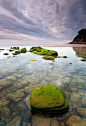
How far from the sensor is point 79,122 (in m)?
1.90

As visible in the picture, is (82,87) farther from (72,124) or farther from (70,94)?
(72,124)

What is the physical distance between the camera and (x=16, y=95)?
2893mm

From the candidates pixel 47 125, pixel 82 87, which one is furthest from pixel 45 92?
pixel 82 87

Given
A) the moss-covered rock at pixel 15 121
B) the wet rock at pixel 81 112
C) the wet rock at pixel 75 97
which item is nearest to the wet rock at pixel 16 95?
the moss-covered rock at pixel 15 121

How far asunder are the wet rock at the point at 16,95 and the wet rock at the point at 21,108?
273 millimetres

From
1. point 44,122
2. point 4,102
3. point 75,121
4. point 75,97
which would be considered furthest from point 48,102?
point 4,102

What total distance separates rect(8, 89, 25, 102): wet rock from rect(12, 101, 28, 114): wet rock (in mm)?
273

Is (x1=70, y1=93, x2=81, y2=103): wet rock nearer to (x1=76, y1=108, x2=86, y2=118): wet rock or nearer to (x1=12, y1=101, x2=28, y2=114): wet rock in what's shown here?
(x1=76, y1=108, x2=86, y2=118): wet rock

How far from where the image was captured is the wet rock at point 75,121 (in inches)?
73.6

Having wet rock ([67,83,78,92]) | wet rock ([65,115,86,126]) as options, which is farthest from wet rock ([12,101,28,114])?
wet rock ([67,83,78,92])

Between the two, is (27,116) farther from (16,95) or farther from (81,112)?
(81,112)

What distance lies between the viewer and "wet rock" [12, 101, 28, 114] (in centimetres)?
226

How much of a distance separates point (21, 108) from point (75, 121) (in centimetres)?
168

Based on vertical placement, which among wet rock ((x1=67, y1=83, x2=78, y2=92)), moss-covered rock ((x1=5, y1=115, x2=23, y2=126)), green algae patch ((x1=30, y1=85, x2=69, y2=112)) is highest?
green algae patch ((x1=30, y1=85, x2=69, y2=112))
